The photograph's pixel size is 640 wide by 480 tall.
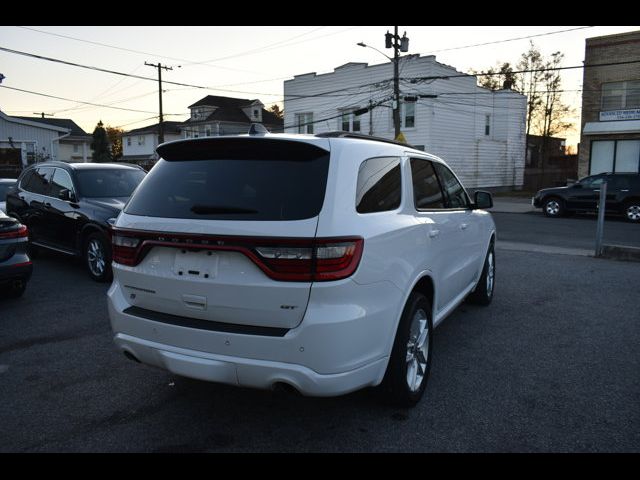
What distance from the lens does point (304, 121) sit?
110 ft

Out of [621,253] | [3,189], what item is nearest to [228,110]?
[3,189]

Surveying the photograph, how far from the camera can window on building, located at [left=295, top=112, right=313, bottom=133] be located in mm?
33178

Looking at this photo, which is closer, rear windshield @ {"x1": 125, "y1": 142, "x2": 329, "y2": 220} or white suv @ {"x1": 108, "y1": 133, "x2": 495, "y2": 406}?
white suv @ {"x1": 108, "y1": 133, "x2": 495, "y2": 406}

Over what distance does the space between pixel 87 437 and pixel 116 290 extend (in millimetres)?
933

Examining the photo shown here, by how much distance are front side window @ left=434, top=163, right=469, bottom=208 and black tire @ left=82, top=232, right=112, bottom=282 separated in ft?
16.3

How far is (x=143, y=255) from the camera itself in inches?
126

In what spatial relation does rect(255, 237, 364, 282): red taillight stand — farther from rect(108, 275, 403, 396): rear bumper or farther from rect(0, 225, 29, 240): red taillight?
rect(0, 225, 29, 240): red taillight

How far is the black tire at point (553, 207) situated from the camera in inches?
773

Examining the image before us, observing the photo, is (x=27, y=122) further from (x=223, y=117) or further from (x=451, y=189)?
(x=451, y=189)

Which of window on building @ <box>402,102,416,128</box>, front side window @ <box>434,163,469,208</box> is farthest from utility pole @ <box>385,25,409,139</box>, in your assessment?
front side window @ <box>434,163,469,208</box>

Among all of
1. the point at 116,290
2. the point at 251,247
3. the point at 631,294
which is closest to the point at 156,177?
the point at 116,290

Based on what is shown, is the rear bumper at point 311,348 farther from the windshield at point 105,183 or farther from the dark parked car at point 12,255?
the windshield at point 105,183

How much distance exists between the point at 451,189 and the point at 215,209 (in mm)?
2720
